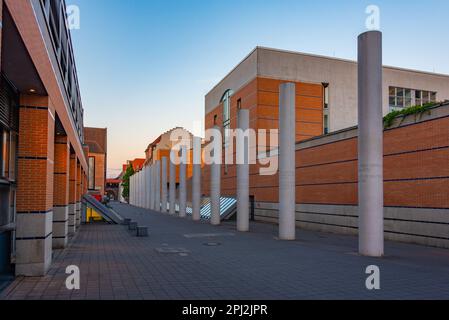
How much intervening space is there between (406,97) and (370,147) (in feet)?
88.8

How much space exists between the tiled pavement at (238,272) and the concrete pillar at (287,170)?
1.99m

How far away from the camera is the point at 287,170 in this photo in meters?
18.7

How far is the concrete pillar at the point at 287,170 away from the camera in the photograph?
18578 mm

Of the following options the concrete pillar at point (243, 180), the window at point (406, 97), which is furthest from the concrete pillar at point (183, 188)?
the window at point (406, 97)

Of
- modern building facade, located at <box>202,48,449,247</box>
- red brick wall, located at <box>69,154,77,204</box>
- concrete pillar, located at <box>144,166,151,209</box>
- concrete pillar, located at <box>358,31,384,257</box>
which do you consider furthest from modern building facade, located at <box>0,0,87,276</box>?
concrete pillar, located at <box>144,166,151,209</box>

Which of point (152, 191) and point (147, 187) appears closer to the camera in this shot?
point (152, 191)

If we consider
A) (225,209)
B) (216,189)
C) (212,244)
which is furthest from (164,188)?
(212,244)

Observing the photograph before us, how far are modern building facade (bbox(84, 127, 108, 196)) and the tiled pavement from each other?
8215 centimetres

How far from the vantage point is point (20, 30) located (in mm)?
6348

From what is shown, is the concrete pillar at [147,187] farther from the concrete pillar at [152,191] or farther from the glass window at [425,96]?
the glass window at [425,96]

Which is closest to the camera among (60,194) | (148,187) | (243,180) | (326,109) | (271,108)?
(60,194)

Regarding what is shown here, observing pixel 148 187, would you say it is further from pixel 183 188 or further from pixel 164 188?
pixel 183 188

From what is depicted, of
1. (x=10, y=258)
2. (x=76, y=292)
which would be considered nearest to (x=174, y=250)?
(x=10, y=258)

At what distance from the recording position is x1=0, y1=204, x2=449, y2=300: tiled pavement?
808cm
